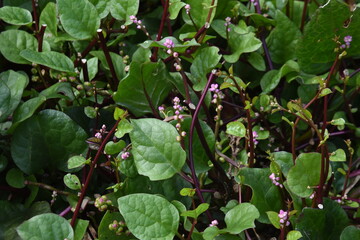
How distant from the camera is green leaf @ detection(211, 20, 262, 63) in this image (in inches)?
40.2

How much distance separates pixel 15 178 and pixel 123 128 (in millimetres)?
254

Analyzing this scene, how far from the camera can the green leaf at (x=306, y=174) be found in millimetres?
812

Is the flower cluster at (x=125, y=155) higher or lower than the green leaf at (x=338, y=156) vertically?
lower

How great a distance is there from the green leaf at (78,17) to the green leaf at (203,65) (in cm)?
21

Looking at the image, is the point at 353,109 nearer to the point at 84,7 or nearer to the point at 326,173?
the point at 326,173

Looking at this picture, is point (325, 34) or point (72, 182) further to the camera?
point (325, 34)

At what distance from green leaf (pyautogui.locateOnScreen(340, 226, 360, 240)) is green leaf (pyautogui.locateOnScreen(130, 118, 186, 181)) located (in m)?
0.28

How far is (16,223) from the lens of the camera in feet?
2.99

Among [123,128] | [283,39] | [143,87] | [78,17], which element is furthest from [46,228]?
[283,39]

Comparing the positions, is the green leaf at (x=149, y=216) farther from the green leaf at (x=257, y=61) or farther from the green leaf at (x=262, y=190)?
the green leaf at (x=257, y=61)

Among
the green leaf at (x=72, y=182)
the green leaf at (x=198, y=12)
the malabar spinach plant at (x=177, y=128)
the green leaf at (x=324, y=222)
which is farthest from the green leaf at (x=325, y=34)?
the green leaf at (x=72, y=182)

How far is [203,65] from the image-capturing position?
0.96 metres

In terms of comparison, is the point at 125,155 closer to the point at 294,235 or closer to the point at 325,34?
the point at 294,235

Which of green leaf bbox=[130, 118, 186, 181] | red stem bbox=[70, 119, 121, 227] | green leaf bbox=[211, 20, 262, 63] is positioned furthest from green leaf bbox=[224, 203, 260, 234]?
green leaf bbox=[211, 20, 262, 63]
